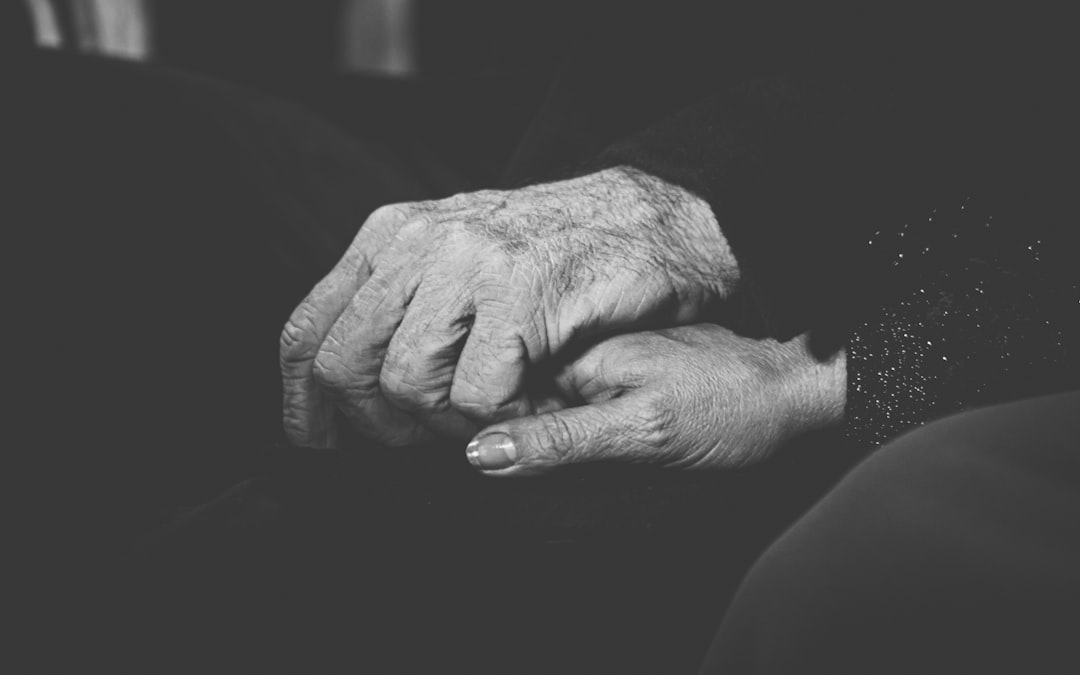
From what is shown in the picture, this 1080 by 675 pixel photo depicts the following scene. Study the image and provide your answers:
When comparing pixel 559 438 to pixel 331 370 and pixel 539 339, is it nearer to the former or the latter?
pixel 539 339

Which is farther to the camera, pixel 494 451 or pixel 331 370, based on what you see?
pixel 331 370

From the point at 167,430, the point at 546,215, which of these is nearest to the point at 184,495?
the point at 167,430

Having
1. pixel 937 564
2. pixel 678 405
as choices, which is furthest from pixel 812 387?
pixel 937 564

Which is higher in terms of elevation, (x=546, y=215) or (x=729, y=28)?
(x=729, y=28)

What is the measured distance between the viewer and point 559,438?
0.66 meters

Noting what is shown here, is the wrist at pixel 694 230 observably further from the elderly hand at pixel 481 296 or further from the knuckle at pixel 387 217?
the knuckle at pixel 387 217

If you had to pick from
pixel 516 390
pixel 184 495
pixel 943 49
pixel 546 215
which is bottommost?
pixel 184 495

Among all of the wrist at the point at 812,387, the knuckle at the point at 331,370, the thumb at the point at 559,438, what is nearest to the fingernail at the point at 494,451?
the thumb at the point at 559,438

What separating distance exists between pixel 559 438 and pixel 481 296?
0.44ft

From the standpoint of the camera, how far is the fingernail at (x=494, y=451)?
656 millimetres

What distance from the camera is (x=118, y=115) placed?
1.20 metres

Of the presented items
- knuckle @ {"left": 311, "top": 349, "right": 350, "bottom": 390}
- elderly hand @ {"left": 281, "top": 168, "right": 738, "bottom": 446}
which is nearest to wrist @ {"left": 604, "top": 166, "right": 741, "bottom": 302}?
elderly hand @ {"left": 281, "top": 168, "right": 738, "bottom": 446}

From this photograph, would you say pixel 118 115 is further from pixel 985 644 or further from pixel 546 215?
pixel 985 644

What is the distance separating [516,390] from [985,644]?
1.34ft
